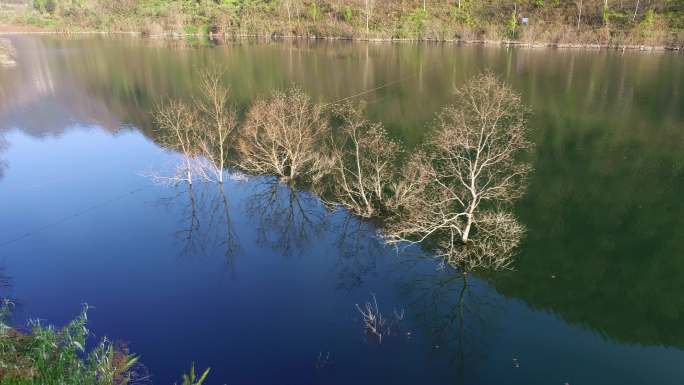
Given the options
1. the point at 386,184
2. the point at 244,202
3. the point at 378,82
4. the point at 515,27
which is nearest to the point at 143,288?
the point at 244,202

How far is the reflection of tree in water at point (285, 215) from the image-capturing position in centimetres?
2955

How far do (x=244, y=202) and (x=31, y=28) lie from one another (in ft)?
472

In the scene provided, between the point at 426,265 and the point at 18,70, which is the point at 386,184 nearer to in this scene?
the point at 426,265

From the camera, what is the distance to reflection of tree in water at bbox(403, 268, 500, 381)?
67.3 ft

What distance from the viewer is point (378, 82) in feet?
222

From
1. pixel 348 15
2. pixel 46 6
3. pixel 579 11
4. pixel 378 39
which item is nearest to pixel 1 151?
pixel 378 39

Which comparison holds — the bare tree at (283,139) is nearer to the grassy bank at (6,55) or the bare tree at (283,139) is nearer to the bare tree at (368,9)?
the grassy bank at (6,55)

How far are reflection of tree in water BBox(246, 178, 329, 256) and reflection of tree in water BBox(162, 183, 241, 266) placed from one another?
1.78 meters

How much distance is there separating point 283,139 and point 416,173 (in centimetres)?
1035

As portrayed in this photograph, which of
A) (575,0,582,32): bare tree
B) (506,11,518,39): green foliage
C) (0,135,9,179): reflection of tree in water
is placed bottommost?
(0,135,9,179): reflection of tree in water

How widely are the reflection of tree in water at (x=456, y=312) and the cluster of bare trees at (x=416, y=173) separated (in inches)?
64.1

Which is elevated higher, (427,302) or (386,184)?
(386,184)

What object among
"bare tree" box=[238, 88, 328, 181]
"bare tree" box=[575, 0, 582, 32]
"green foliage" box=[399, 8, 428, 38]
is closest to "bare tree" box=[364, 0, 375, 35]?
"green foliage" box=[399, 8, 428, 38]

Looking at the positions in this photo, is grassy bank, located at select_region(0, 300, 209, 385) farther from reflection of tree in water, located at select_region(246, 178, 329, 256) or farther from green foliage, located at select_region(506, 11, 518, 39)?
green foliage, located at select_region(506, 11, 518, 39)
